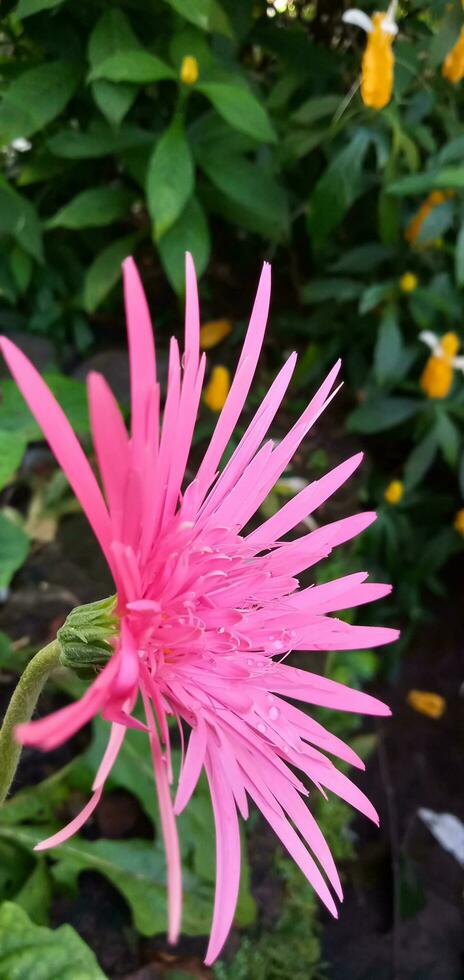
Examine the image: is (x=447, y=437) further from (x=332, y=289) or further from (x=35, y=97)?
(x=35, y=97)

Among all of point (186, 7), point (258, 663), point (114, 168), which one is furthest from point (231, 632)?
point (114, 168)

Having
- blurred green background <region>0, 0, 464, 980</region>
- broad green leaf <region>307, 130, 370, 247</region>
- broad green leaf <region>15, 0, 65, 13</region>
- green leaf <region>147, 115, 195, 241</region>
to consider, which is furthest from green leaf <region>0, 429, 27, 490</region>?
broad green leaf <region>307, 130, 370, 247</region>

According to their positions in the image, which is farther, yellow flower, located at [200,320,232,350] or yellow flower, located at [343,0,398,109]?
yellow flower, located at [200,320,232,350]

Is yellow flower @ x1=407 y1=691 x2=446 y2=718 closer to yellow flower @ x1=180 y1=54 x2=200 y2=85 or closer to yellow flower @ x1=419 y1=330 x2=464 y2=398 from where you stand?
yellow flower @ x1=419 y1=330 x2=464 y2=398

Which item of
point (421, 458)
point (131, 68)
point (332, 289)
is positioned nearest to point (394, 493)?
point (421, 458)

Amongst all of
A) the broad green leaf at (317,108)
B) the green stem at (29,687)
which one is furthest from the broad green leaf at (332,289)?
the green stem at (29,687)

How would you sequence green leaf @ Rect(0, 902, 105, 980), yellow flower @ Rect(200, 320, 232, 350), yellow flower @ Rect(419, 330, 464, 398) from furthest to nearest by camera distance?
yellow flower @ Rect(200, 320, 232, 350) → yellow flower @ Rect(419, 330, 464, 398) → green leaf @ Rect(0, 902, 105, 980)

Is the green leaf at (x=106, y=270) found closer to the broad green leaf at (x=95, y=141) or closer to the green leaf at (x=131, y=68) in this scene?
the broad green leaf at (x=95, y=141)
